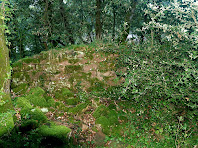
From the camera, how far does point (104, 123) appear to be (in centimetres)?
572

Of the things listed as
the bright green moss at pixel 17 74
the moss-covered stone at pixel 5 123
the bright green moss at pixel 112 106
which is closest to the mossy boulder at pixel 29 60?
the bright green moss at pixel 17 74

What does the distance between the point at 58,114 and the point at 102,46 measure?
497 cm

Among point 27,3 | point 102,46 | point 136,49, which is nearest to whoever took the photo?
point 136,49

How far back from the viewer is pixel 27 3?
12148 mm

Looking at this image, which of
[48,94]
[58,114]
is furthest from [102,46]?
[58,114]

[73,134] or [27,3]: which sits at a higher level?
[27,3]

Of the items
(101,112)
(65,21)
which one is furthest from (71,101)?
(65,21)

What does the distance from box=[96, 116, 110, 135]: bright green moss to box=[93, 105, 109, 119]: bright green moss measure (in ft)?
0.72

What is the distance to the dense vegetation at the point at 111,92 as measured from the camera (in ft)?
14.5

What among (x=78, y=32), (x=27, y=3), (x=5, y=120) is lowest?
(x=5, y=120)

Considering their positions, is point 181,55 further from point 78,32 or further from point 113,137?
point 78,32

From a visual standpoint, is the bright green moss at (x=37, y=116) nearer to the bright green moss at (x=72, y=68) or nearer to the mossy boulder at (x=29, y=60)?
the bright green moss at (x=72, y=68)

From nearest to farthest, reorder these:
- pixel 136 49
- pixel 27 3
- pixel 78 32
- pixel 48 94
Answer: pixel 136 49 → pixel 48 94 → pixel 27 3 → pixel 78 32

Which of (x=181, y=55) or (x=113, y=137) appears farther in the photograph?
(x=181, y=55)
